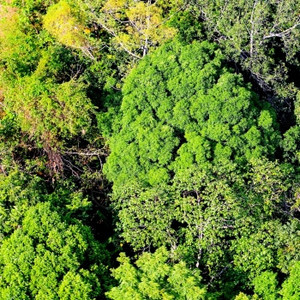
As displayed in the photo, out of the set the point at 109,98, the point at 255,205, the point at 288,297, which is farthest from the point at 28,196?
the point at 288,297

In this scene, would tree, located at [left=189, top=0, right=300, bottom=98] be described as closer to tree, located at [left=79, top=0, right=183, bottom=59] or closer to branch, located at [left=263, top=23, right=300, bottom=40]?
branch, located at [left=263, top=23, right=300, bottom=40]

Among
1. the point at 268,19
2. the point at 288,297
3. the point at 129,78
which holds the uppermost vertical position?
the point at 268,19

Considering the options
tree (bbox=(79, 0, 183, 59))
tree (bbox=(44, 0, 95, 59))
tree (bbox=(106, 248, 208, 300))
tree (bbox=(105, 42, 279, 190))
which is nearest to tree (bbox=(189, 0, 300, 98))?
tree (bbox=(79, 0, 183, 59))

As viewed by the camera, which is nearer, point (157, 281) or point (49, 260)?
point (157, 281)

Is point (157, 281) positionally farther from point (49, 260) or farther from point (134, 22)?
point (134, 22)

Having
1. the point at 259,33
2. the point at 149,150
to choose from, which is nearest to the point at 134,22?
the point at 259,33

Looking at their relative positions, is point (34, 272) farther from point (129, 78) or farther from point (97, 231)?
point (129, 78)
